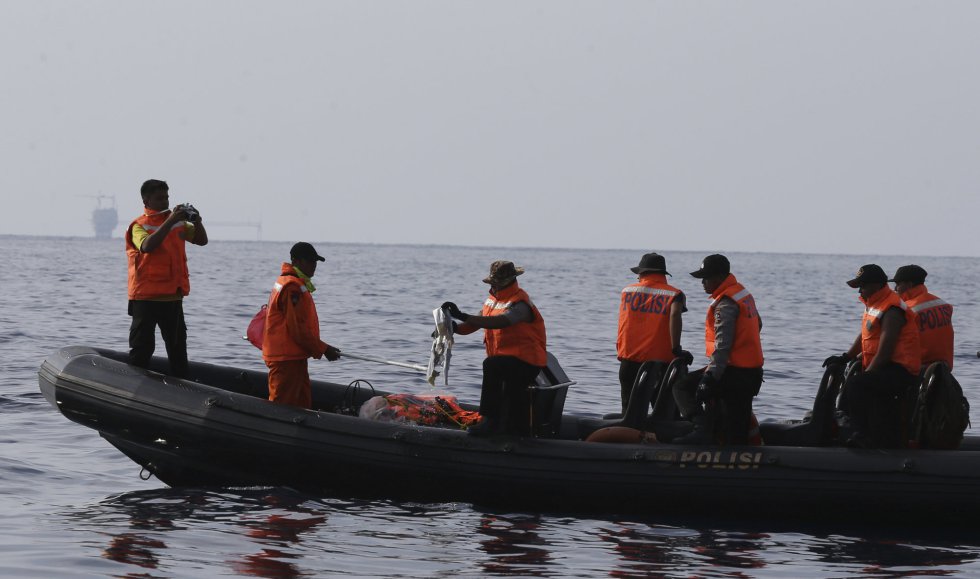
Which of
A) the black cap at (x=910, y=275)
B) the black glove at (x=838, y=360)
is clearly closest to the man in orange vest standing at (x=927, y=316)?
the black cap at (x=910, y=275)

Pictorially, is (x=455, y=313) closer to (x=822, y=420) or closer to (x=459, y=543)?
(x=459, y=543)

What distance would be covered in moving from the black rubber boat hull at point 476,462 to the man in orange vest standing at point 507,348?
169 mm

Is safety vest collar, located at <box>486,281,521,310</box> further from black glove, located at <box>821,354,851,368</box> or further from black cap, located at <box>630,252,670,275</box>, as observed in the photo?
black glove, located at <box>821,354,851,368</box>

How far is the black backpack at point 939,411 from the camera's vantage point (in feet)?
27.7

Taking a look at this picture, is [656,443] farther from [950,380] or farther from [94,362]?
[94,362]

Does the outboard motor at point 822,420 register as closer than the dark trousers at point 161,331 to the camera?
Yes

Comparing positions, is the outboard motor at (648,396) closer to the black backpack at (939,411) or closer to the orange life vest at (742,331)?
the orange life vest at (742,331)

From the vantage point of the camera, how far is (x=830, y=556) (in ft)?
26.2

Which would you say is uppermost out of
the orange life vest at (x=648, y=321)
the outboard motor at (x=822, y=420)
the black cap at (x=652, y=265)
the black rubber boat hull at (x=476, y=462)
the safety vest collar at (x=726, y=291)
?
the black cap at (x=652, y=265)

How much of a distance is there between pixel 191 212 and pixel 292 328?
3.41 ft

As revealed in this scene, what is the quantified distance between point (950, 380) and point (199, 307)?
87.5 ft

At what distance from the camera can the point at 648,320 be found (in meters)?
9.27

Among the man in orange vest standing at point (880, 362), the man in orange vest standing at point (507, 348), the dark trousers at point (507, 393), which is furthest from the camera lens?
the dark trousers at point (507, 393)

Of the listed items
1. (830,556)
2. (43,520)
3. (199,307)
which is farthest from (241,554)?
(199,307)
